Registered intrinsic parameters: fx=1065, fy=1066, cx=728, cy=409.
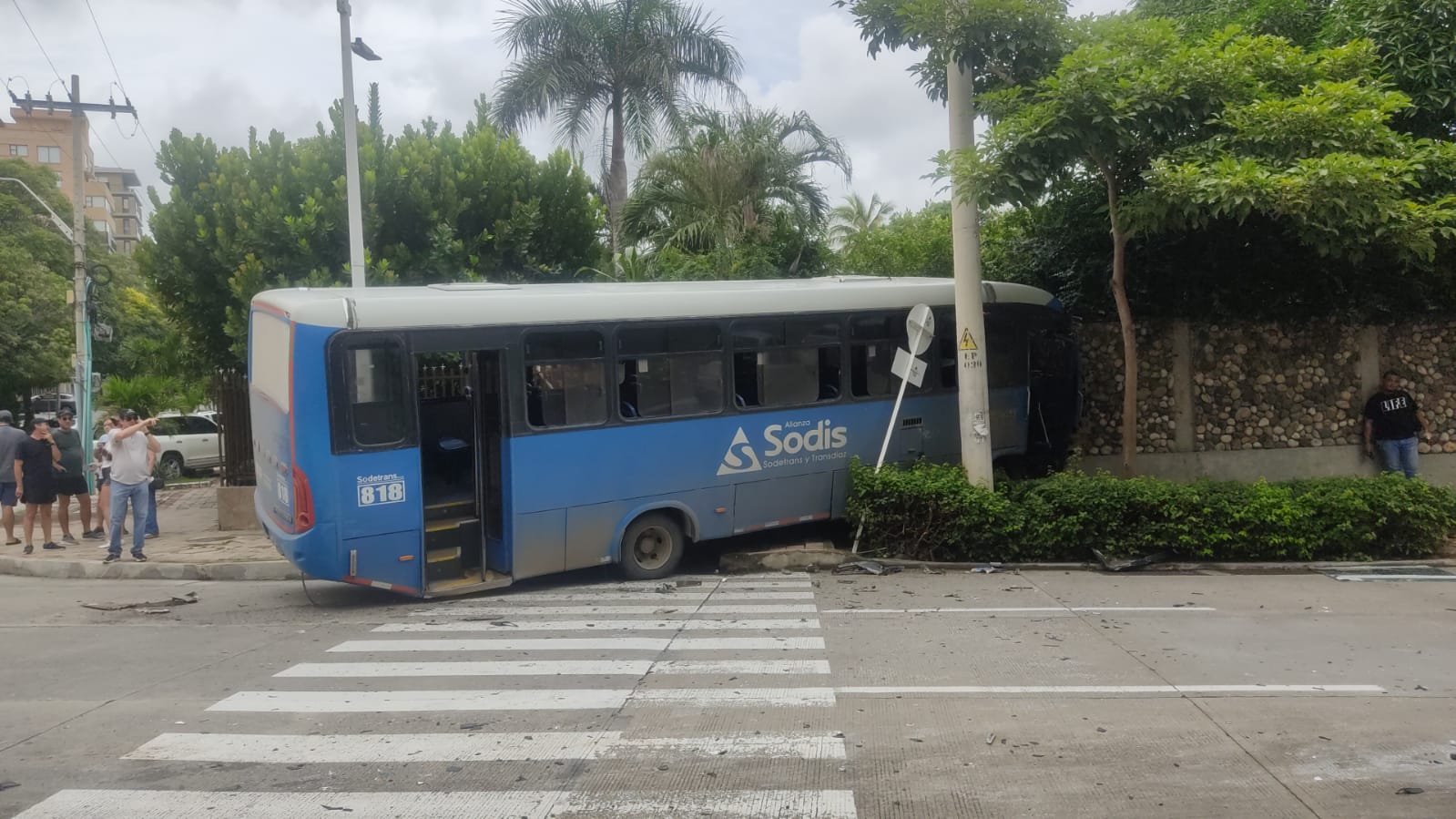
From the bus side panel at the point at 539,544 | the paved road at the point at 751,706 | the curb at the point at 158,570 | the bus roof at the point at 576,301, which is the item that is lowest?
the paved road at the point at 751,706

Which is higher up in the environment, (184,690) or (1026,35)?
(1026,35)

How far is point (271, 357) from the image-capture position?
32.1 ft

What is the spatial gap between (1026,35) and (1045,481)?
5012 millimetres

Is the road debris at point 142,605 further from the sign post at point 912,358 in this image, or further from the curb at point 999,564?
the sign post at point 912,358

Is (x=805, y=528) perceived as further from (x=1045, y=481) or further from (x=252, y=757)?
(x=252, y=757)

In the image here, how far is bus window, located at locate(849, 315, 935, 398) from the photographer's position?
1248 cm

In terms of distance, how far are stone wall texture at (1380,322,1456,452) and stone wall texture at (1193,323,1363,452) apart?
547 mm

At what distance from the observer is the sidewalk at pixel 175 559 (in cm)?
1236

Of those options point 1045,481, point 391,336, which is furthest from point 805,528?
point 391,336

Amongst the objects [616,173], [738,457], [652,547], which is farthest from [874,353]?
[616,173]

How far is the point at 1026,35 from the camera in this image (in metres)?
11.9

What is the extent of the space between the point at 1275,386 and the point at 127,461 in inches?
611

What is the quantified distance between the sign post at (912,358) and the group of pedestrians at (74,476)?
8.49 m

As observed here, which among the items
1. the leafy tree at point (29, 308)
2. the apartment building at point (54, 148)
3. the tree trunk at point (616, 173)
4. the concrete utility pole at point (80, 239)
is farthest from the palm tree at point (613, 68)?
the apartment building at point (54, 148)
